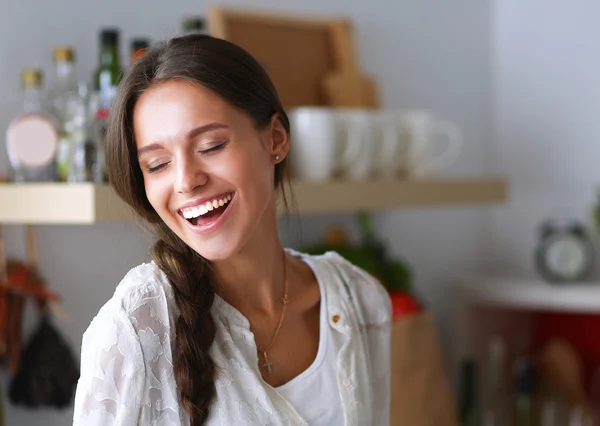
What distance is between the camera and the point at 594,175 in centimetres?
246

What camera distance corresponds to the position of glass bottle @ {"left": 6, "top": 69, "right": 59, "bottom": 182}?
1.49 m

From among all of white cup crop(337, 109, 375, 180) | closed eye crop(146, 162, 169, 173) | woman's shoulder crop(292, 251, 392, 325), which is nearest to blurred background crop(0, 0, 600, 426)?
white cup crop(337, 109, 375, 180)

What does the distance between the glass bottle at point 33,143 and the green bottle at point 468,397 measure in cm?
127

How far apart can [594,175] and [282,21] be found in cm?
99

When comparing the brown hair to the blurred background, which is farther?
the blurred background

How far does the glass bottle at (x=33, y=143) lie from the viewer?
58.6 inches

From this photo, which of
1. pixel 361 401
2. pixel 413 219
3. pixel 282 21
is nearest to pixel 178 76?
pixel 361 401

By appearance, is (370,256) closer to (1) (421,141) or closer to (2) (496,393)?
(1) (421,141)

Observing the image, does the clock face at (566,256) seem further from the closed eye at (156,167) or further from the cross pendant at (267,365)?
the closed eye at (156,167)

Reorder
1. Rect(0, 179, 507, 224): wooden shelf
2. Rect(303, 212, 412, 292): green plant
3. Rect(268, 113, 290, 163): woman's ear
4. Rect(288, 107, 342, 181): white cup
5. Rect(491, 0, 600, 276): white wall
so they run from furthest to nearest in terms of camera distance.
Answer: Rect(491, 0, 600, 276): white wall → Rect(303, 212, 412, 292): green plant → Rect(288, 107, 342, 181): white cup → Rect(0, 179, 507, 224): wooden shelf → Rect(268, 113, 290, 163): woman's ear

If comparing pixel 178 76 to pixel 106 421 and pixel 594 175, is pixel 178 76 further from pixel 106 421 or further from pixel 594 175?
pixel 594 175

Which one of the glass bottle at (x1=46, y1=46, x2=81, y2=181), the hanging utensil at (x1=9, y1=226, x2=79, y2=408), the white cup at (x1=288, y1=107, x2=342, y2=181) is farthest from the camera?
the white cup at (x1=288, y1=107, x2=342, y2=181)

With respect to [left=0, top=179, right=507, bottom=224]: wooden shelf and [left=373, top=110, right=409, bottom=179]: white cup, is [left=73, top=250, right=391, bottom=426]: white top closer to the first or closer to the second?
[left=0, top=179, right=507, bottom=224]: wooden shelf

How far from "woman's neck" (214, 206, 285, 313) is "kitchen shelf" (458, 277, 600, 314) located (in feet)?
4.48
